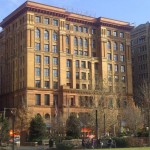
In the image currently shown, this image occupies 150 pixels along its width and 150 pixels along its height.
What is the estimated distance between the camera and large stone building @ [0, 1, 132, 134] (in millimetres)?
112062

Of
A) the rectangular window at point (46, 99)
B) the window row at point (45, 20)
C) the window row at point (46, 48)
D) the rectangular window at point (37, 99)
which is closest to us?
the rectangular window at point (37, 99)

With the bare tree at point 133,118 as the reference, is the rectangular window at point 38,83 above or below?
above

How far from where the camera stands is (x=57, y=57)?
4619 inches

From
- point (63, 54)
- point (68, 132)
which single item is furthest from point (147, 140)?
point (63, 54)

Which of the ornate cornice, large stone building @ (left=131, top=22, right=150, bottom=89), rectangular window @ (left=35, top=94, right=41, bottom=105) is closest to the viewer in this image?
rectangular window @ (left=35, top=94, right=41, bottom=105)

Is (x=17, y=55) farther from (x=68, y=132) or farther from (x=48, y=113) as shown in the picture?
(x=68, y=132)

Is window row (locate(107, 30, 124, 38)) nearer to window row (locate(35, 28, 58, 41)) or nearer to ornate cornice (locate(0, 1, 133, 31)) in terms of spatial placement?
ornate cornice (locate(0, 1, 133, 31))

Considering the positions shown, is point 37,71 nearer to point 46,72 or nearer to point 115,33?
point 46,72

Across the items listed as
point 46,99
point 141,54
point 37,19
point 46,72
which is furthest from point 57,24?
point 141,54

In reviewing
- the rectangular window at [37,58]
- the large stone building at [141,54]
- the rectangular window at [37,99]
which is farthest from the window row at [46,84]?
the large stone building at [141,54]

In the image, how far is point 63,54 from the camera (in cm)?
11831

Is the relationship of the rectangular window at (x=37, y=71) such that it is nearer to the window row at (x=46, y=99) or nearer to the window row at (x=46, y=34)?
the window row at (x=46, y=99)

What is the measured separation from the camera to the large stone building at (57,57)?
112062 millimetres

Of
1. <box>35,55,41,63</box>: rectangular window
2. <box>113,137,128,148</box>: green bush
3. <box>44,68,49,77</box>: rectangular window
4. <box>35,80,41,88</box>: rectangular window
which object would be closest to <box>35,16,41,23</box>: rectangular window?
<box>35,55,41,63</box>: rectangular window
